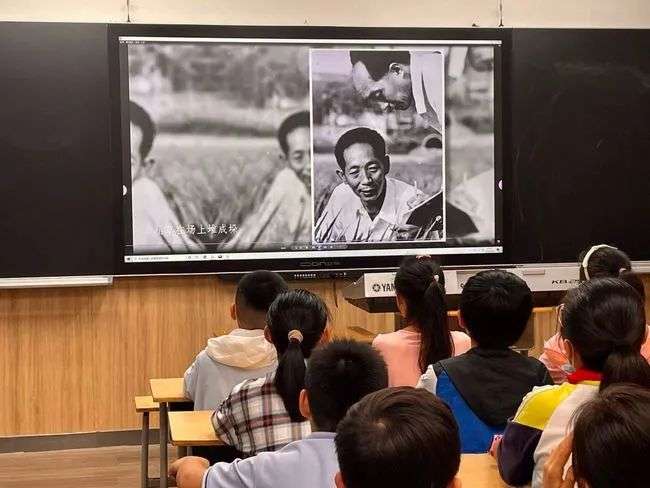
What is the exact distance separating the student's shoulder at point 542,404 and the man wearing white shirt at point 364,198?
336cm

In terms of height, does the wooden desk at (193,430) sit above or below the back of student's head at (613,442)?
below

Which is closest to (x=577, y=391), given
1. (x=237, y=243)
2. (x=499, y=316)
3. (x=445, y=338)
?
(x=499, y=316)

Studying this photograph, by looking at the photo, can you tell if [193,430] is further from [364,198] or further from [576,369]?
[364,198]

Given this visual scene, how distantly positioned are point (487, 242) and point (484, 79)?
0.93 m

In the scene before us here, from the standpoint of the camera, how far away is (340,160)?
17.4 feet

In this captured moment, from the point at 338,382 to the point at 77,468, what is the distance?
3372mm

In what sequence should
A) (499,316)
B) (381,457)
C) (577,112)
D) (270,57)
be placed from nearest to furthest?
(381,457)
(499,316)
(270,57)
(577,112)

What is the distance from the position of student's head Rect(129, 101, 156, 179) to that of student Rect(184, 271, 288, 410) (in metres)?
1.96

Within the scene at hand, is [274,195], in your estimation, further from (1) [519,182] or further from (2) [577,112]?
(2) [577,112]

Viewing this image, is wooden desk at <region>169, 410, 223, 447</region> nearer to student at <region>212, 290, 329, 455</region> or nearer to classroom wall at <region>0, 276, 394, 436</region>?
student at <region>212, 290, 329, 455</region>

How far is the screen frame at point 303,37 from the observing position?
507 cm

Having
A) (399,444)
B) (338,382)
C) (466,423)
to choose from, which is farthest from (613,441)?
(466,423)

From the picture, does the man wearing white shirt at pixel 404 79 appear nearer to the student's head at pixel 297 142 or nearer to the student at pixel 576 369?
the student's head at pixel 297 142

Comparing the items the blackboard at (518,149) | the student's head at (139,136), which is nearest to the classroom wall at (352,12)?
the blackboard at (518,149)
